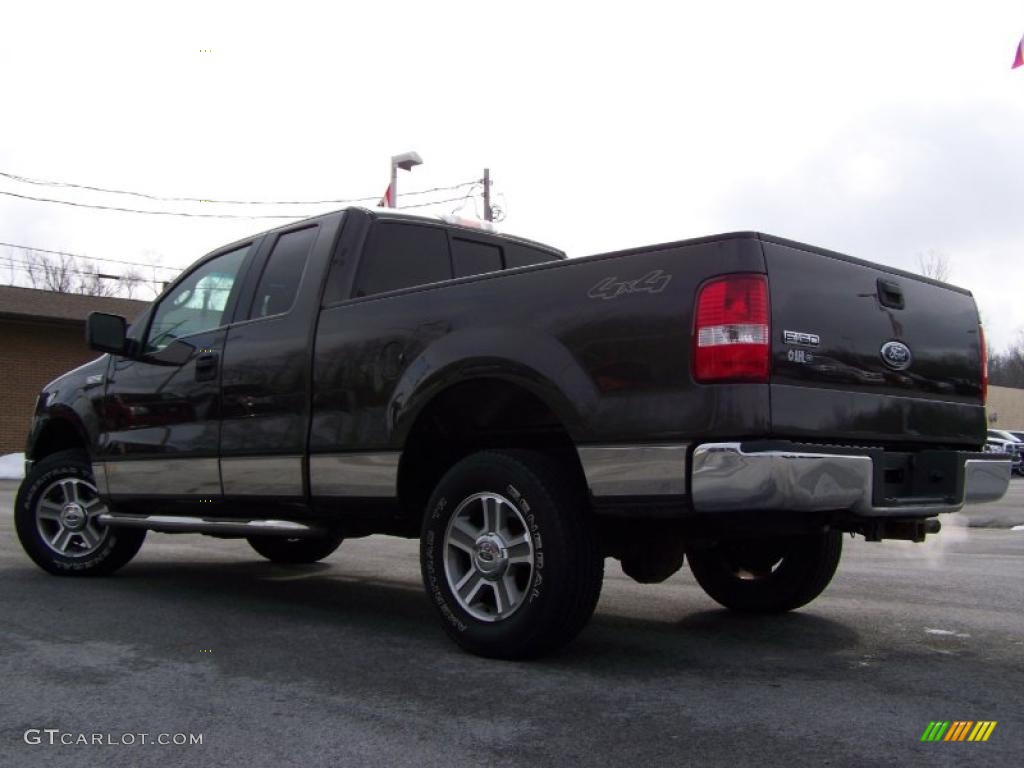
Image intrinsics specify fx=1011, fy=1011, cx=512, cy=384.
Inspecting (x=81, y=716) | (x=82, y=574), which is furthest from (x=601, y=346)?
(x=82, y=574)

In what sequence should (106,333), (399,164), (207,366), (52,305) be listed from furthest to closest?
(52,305) < (399,164) < (106,333) < (207,366)

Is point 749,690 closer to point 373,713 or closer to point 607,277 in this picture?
point 373,713

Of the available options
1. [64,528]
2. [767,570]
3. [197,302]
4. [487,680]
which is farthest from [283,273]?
[767,570]

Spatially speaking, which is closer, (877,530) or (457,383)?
(877,530)

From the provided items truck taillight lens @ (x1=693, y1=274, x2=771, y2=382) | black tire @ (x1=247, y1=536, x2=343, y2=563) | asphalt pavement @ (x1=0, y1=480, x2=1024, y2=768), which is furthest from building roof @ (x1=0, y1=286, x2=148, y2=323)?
truck taillight lens @ (x1=693, y1=274, x2=771, y2=382)

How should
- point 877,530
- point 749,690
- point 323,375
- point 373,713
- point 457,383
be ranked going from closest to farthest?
point 373,713
point 749,690
point 877,530
point 457,383
point 323,375

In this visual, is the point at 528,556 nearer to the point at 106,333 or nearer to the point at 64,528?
the point at 106,333

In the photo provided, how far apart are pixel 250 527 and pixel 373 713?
2.15 meters

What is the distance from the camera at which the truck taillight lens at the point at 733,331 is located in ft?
11.8

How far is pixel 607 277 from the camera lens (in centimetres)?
397

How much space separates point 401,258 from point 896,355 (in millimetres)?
2681

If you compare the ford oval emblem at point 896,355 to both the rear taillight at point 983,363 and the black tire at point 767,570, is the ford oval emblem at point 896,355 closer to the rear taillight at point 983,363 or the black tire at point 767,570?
the rear taillight at point 983,363

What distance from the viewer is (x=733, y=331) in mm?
3615

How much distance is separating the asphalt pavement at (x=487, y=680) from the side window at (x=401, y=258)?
5.95 ft
